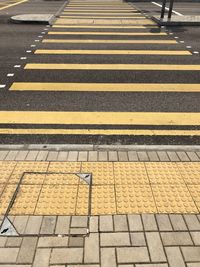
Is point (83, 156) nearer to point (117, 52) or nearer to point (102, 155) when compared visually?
point (102, 155)

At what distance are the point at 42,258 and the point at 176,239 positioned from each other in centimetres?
160

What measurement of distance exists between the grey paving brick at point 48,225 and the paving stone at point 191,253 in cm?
160

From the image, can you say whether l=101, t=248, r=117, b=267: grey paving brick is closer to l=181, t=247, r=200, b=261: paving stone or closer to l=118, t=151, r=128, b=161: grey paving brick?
l=181, t=247, r=200, b=261: paving stone

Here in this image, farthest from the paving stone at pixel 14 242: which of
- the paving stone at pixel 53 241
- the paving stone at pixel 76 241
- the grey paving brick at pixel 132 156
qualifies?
the grey paving brick at pixel 132 156

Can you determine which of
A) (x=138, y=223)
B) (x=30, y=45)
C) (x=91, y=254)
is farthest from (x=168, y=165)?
(x=30, y=45)

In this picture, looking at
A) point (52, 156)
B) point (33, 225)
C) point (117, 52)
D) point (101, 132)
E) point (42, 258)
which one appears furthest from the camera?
point (117, 52)

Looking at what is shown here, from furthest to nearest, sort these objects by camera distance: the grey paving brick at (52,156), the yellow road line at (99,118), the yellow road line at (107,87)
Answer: the yellow road line at (107,87), the yellow road line at (99,118), the grey paving brick at (52,156)

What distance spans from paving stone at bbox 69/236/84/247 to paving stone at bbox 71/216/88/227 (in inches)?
8.4

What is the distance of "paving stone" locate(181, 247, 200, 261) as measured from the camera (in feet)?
12.0

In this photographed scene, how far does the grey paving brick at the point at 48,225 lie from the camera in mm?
3998

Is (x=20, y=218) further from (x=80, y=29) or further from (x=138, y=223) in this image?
(x=80, y=29)

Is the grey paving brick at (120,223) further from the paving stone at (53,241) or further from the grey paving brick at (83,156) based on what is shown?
the grey paving brick at (83,156)

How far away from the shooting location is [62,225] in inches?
161

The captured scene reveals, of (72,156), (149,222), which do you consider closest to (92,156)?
(72,156)
